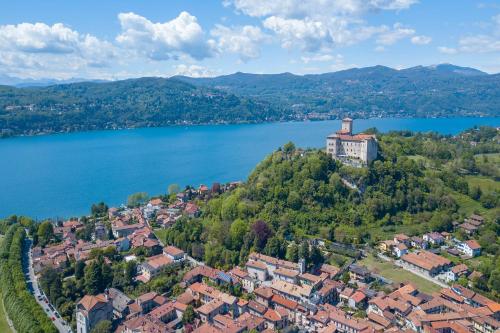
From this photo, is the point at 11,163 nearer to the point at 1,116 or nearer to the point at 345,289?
the point at 1,116

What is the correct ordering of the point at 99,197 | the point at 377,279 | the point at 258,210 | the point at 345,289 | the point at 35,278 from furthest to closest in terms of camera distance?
the point at 99,197 < the point at 258,210 < the point at 35,278 < the point at 377,279 < the point at 345,289

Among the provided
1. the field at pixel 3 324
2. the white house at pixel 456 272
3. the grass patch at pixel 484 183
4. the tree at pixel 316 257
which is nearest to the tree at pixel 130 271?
the field at pixel 3 324

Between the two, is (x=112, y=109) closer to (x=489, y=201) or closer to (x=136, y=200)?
(x=136, y=200)

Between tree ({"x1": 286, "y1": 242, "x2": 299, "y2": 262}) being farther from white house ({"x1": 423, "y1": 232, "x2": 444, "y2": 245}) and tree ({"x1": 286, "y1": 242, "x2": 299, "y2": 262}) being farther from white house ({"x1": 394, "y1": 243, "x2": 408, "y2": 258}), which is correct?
white house ({"x1": 423, "y1": 232, "x2": 444, "y2": 245})

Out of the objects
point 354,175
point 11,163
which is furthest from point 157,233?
point 11,163

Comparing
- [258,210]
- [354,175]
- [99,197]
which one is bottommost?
[99,197]

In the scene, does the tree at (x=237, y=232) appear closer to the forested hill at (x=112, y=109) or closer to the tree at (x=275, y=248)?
the tree at (x=275, y=248)

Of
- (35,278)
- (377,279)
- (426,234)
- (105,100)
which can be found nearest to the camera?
(377,279)
